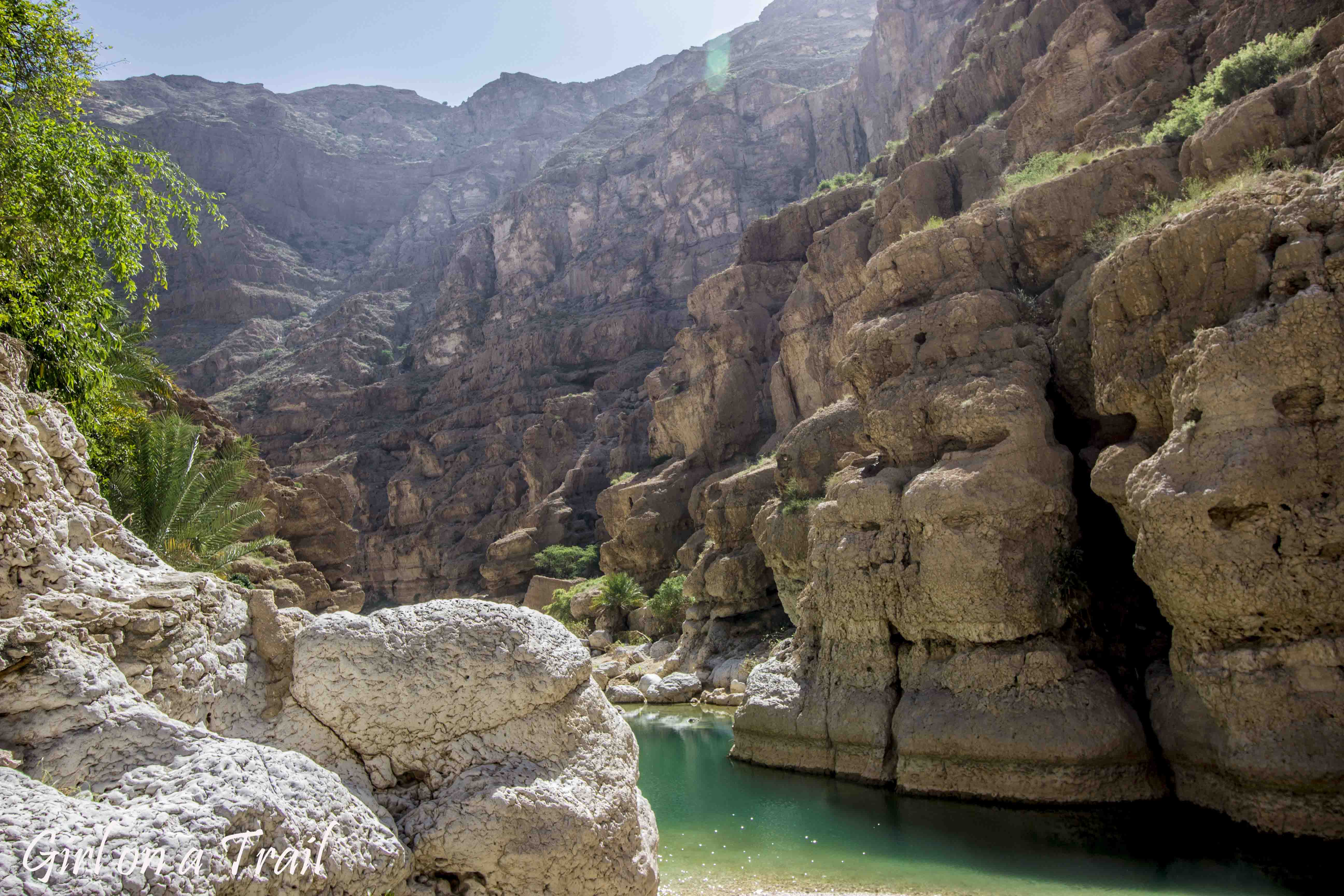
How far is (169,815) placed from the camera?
10.7ft

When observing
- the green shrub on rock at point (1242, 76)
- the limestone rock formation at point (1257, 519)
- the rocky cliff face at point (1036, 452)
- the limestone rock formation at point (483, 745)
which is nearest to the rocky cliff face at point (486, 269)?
the rocky cliff face at point (1036, 452)

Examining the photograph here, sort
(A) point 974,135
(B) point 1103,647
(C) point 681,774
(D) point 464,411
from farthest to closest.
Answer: (D) point 464,411, (A) point 974,135, (C) point 681,774, (B) point 1103,647

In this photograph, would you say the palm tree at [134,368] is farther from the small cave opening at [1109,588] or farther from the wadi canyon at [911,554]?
the small cave opening at [1109,588]

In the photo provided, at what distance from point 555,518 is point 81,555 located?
166ft

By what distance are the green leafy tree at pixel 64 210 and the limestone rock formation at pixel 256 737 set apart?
6.62 feet

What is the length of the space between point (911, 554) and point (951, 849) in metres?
5.11

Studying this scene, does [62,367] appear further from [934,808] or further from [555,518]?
[555,518]

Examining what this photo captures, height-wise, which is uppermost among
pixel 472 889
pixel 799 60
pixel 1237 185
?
pixel 799 60

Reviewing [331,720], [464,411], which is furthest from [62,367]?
[464,411]

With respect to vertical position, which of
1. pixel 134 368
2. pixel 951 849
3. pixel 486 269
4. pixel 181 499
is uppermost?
pixel 486 269

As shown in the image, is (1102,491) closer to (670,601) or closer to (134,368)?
(134,368)

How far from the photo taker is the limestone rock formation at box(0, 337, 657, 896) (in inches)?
129

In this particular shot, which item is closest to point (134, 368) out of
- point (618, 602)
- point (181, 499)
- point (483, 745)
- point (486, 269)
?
point (181, 499)

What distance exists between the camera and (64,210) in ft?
24.1
